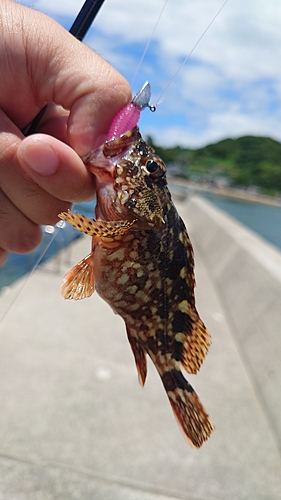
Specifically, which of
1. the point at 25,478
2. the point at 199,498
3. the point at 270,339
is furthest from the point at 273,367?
the point at 25,478

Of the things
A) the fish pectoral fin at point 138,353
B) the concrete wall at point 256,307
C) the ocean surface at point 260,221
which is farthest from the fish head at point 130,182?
the ocean surface at point 260,221

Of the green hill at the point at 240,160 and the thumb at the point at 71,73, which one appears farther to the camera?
the green hill at the point at 240,160

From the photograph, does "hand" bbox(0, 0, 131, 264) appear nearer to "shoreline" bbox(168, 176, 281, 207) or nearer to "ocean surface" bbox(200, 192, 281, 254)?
"ocean surface" bbox(200, 192, 281, 254)

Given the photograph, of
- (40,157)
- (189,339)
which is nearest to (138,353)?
(189,339)

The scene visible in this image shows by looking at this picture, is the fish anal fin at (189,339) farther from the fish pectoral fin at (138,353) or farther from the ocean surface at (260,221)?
the ocean surface at (260,221)

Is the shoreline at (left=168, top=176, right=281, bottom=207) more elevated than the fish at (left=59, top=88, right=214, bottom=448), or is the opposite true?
the fish at (left=59, top=88, right=214, bottom=448)

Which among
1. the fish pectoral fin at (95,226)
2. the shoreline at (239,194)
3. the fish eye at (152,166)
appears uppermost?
the fish eye at (152,166)

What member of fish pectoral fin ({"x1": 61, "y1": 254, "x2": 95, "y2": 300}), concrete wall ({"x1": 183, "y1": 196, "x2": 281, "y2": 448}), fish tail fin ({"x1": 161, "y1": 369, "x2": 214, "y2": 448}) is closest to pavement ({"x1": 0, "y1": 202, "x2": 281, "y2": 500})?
concrete wall ({"x1": 183, "y1": 196, "x2": 281, "y2": 448})
